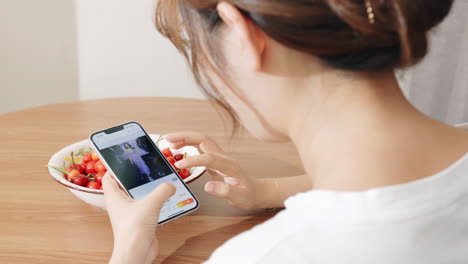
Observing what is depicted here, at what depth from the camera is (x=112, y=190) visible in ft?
3.00

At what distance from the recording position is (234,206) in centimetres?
102

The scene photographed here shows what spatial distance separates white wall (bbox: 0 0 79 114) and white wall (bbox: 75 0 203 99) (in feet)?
0.56

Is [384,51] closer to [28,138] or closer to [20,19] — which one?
[28,138]

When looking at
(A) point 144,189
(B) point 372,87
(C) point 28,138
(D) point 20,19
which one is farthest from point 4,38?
(B) point 372,87

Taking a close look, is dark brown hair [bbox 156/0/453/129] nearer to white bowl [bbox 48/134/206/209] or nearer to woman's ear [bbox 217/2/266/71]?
woman's ear [bbox 217/2/266/71]

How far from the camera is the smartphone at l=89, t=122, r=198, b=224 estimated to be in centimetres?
95

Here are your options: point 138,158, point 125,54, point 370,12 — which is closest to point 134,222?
point 138,158

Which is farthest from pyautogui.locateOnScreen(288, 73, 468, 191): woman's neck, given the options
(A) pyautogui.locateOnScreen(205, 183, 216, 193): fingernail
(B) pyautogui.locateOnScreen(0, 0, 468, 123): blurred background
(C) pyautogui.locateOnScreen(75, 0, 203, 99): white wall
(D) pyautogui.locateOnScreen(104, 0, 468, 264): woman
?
(C) pyautogui.locateOnScreen(75, 0, 203, 99): white wall

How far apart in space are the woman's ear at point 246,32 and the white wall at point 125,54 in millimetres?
1669

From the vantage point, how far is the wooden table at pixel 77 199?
91cm

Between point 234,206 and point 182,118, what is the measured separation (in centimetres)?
45

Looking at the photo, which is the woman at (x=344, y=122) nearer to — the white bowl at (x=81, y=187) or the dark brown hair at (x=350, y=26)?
the dark brown hair at (x=350, y=26)

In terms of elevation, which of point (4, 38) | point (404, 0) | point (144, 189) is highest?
point (404, 0)

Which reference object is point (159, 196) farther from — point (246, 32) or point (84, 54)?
point (84, 54)
